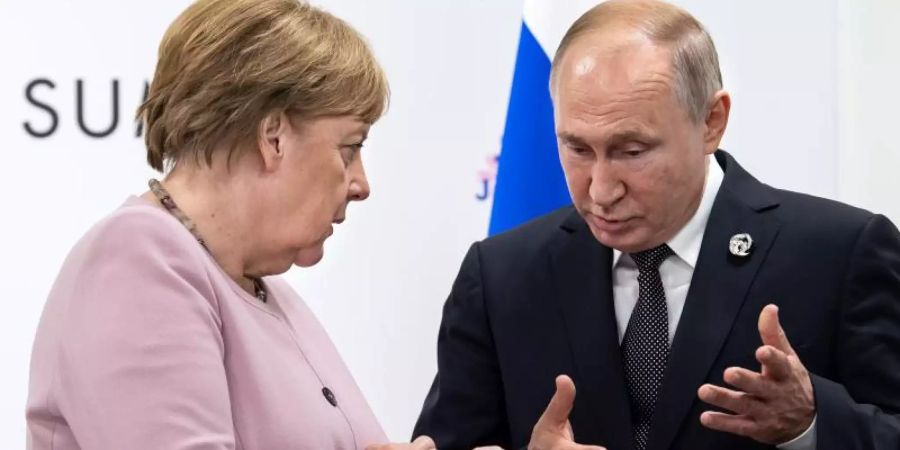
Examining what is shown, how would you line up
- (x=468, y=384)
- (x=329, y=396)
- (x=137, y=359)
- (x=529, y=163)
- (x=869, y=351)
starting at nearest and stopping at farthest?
(x=137, y=359) < (x=329, y=396) < (x=869, y=351) < (x=468, y=384) < (x=529, y=163)

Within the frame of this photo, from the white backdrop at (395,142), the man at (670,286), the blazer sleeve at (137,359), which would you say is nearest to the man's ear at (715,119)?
the man at (670,286)

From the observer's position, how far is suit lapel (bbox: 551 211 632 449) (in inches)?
80.0

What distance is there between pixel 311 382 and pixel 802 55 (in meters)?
2.35

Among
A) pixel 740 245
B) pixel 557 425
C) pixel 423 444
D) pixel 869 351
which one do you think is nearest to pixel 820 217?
pixel 740 245

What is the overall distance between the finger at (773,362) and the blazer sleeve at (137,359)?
683mm

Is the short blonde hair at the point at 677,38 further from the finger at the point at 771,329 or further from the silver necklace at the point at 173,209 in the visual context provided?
the silver necklace at the point at 173,209

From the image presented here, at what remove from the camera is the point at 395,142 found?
11.3ft

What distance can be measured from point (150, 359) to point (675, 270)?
2.92 ft

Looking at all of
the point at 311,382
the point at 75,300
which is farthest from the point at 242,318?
the point at 75,300

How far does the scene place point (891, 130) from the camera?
377 cm

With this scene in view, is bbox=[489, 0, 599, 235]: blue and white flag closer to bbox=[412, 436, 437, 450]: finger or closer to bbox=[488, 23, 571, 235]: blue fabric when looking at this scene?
bbox=[488, 23, 571, 235]: blue fabric

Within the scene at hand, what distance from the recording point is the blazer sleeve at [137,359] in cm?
151

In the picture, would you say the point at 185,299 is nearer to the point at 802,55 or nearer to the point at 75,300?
the point at 75,300

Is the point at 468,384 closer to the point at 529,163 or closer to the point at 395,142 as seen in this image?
the point at 529,163
